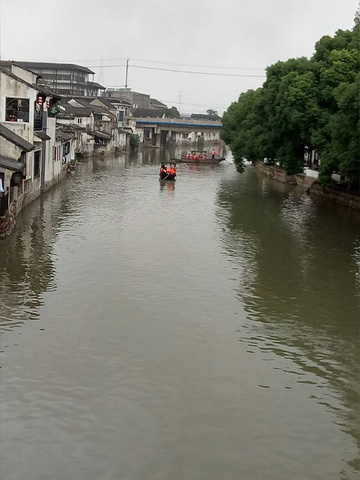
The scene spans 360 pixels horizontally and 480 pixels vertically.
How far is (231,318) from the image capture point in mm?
17672

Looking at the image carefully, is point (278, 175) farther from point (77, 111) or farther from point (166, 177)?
point (77, 111)

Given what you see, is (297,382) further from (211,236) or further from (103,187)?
(103,187)

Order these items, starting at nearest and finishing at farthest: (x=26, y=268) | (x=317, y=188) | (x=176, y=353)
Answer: (x=176, y=353) < (x=26, y=268) < (x=317, y=188)

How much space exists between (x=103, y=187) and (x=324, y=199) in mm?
16371

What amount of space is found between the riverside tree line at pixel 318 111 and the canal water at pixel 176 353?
6.67m

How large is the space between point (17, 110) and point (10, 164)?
6.85 meters

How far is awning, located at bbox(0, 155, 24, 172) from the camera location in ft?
79.2

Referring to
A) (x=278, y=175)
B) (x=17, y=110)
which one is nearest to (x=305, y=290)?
(x=17, y=110)

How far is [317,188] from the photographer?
49.3 meters

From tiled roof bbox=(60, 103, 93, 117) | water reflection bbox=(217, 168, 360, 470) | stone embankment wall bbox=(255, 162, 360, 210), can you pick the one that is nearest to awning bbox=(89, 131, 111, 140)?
tiled roof bbox=(60, 103, 93, 117)

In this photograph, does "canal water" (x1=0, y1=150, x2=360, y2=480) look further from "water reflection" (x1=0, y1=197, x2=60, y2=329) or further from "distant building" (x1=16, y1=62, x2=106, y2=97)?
"distant building" (x1=16, y1=62, x2=106, y2=97)

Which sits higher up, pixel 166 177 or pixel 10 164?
pixel 10 164

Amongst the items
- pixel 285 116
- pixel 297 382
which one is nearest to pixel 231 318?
pixel 297 382

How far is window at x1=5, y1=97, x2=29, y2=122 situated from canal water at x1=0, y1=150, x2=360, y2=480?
→ 5.09 m
